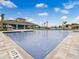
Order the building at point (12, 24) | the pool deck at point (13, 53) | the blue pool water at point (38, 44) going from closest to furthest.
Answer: the pool deck at point (13, 53), the blue pool water at point (38, 44), the building at point (12, 24)

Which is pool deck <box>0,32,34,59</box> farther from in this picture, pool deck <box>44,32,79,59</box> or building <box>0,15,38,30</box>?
building <box>0,15,38,30</box>

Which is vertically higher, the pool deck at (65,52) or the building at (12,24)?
the building at (12,24)

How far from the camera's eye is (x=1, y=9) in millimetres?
43656

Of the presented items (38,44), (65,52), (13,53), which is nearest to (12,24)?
(38,44)

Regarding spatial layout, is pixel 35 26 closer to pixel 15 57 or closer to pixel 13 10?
pixel 13 10

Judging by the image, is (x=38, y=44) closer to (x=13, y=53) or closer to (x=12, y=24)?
(x=13, y=53)

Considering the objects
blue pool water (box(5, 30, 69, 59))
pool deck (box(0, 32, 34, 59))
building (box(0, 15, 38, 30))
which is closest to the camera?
pool deck (box(0, 32, 34, 59))

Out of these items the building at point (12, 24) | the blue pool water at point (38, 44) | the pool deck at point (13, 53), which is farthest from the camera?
the building at point (12, 24)

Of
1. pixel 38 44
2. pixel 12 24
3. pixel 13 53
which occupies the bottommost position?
pixel 38 44

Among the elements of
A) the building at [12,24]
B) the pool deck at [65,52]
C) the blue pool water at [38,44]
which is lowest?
the blue pool water at [38,44]

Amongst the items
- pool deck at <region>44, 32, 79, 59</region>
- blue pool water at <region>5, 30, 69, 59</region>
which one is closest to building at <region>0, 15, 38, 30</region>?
blue pool water at <region>5, 30, 69, 59</region>

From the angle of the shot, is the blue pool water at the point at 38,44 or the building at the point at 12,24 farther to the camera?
the building at the point at 12,24

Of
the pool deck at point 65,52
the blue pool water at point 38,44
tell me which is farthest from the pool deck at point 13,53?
the pool deck at point 65,52

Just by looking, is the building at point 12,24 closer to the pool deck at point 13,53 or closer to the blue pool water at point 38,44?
the blue pool water at point 38,44
